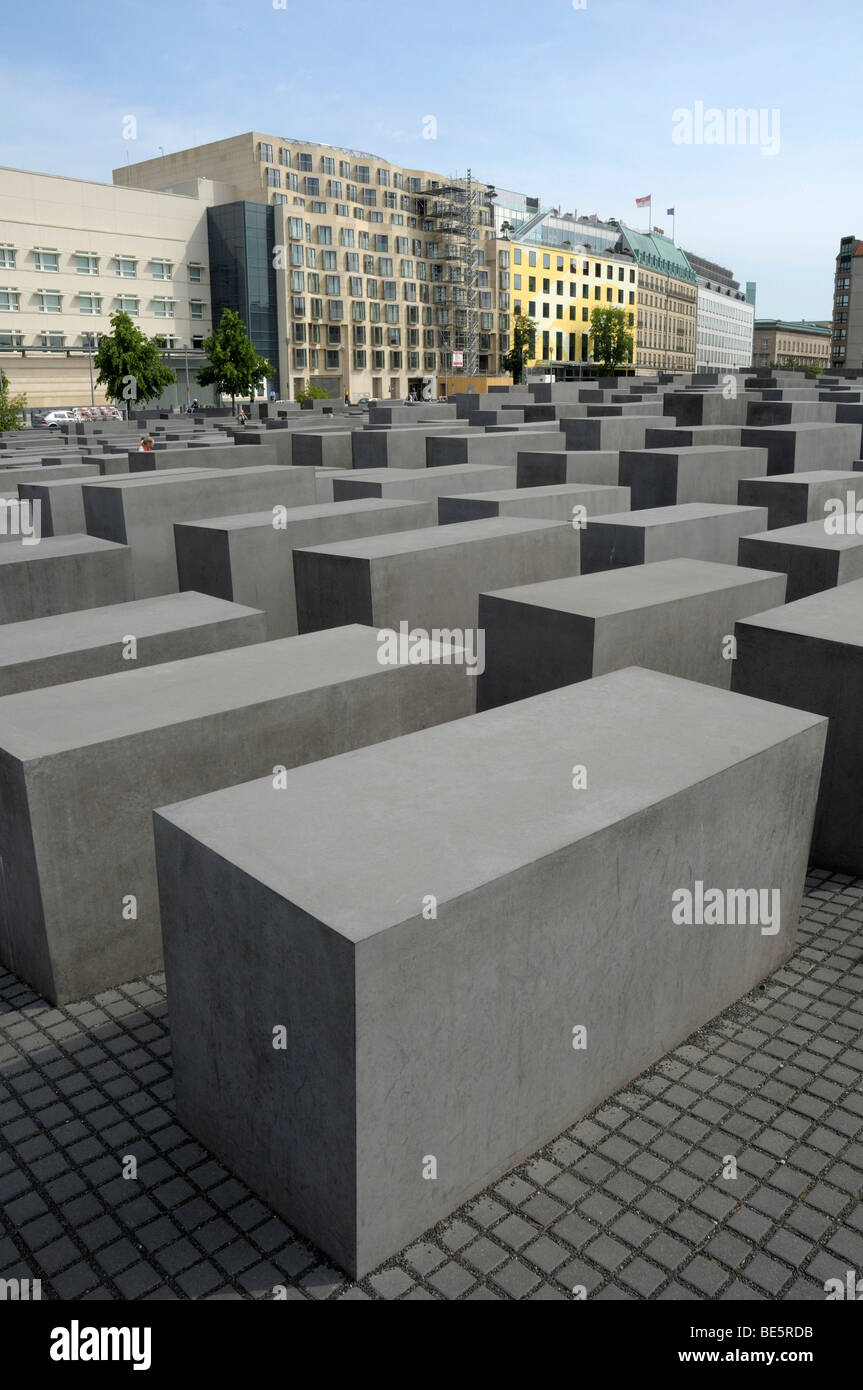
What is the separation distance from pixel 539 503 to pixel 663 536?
117 inches

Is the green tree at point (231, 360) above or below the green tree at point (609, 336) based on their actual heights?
below

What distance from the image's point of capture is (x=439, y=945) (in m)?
4.41

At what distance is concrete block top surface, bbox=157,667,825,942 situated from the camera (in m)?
4.59

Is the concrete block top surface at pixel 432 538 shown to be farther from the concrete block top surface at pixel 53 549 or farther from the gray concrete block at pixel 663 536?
the concrete block top surface at pixel 53 549

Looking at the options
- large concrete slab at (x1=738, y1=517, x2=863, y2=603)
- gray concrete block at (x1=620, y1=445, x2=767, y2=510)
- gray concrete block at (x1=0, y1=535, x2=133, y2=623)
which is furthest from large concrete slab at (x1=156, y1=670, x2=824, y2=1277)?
gray concrete block at (x1=620, y1=445, x2=767, y2=510)

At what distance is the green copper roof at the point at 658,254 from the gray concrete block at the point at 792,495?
11786cm

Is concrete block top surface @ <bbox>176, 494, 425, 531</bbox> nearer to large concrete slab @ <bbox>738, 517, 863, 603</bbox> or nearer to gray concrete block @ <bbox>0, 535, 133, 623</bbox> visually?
gray concrete block @ <bbox>0, 535, 133, 623</bbox>

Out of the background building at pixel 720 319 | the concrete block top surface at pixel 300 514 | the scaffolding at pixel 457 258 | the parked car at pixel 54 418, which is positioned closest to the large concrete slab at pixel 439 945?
the concrete block top surface at pixel 300 514

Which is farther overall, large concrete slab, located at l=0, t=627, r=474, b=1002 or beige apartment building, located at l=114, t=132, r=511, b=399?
beige apartment building, located at l=114, t=132, r=511, b=399

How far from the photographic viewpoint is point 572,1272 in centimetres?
461

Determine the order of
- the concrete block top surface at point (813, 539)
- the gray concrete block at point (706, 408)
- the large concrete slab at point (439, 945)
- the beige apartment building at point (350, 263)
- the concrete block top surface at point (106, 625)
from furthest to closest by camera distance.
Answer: the beige apartment building at point (350, 263) < the gray concrete block at point (706, 408) < the concrete block top surface at point (813, 539) < the concrete block top surface at point (106, 625) < the large concrete slab at point (439, 945)

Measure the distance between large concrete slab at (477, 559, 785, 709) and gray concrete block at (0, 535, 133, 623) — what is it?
4.79 meters

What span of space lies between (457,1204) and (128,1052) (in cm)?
233

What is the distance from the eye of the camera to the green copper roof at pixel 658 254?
410ft
